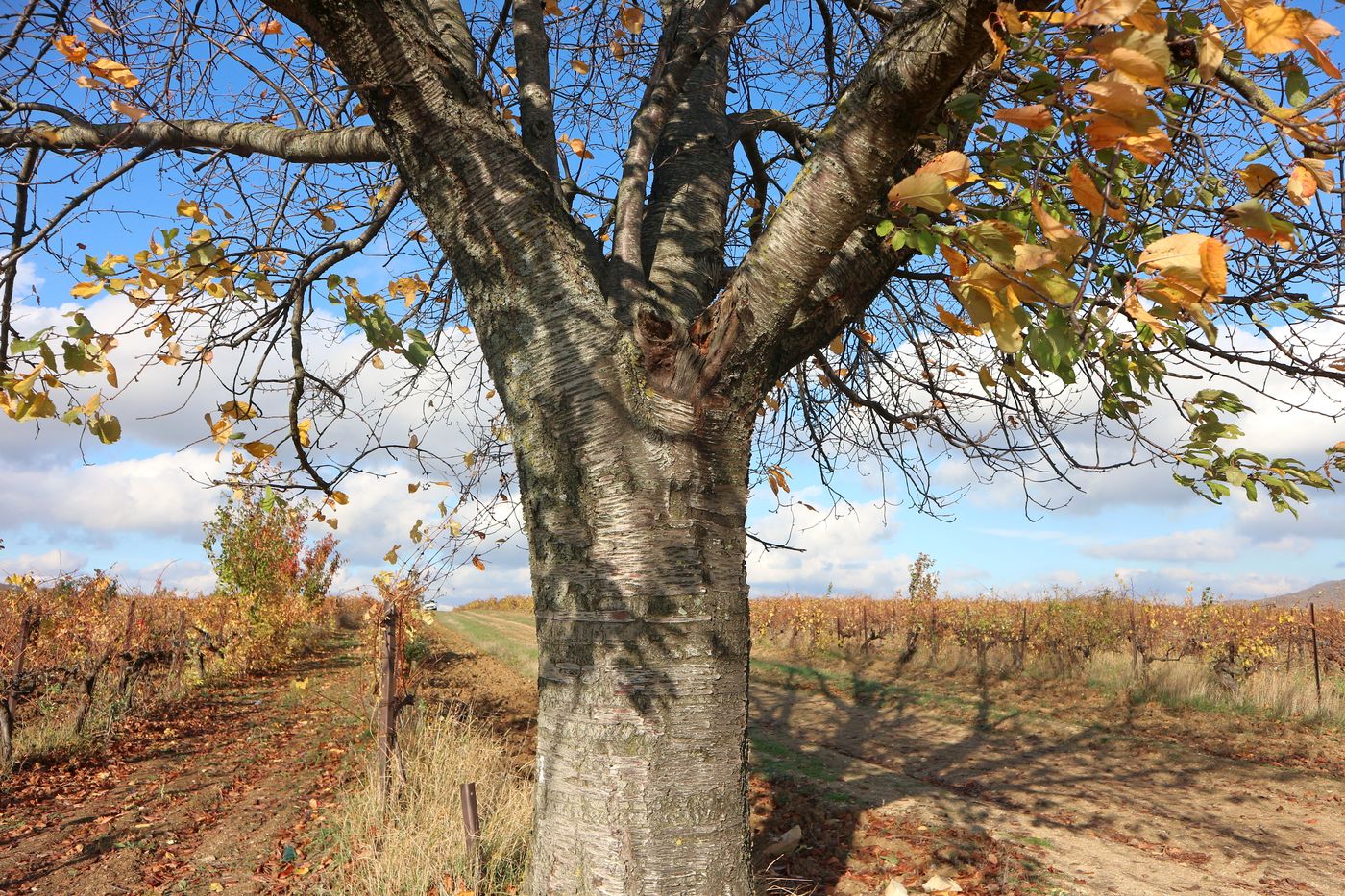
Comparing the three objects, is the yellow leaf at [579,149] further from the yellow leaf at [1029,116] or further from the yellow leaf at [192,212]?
the yellow leaf at [1029,116]

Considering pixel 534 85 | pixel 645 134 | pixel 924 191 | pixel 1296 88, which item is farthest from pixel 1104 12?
pixel 534 85

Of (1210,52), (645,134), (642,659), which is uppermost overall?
(645,134)

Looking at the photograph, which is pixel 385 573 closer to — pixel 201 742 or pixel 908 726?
pixel 201 742

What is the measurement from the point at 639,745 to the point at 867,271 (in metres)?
1.89

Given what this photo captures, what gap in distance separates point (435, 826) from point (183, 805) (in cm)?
351

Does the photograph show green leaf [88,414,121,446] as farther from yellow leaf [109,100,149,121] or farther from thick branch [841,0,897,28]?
thick branch [841,0,897,28]

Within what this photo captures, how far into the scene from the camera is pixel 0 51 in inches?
138

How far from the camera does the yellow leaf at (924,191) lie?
4.96 ft

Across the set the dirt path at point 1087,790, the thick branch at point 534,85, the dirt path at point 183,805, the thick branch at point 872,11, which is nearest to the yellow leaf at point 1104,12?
the thick branch at point 534,85

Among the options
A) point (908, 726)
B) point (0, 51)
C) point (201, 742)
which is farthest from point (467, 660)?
point (0, 51)

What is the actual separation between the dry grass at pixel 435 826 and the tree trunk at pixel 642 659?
4.10 ft

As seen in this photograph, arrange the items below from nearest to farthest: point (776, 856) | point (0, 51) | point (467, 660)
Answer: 1. point (0, 51)
2. point (776, 856)
3. point (467, 660)

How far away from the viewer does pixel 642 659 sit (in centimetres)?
240

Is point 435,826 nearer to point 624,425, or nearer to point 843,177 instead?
point 624,425
